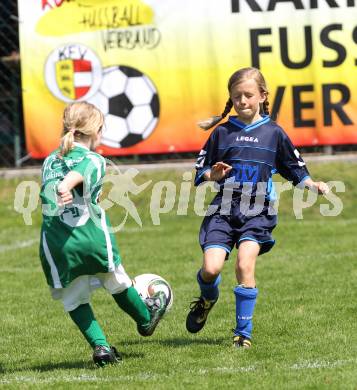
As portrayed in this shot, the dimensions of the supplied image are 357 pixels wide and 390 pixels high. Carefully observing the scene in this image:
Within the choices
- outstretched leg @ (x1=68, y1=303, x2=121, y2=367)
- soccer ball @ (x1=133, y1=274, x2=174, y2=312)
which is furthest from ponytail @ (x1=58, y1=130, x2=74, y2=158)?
soccer ball @ (x1=133, y1=274, x2=174, y2=312)

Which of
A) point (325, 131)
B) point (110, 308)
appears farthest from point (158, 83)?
point (110, 308)

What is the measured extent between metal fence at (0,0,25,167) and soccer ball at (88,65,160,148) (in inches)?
49.3

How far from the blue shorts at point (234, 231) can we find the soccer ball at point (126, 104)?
5.78 meters

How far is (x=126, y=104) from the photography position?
37.1ft

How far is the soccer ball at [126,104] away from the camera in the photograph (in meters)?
11.2

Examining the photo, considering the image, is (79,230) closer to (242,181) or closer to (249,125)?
(242,181)

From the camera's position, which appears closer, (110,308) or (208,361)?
(208,361)

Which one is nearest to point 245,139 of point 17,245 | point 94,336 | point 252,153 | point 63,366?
point 252,153

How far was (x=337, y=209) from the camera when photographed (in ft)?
35.3

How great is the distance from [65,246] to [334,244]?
14.8 ft

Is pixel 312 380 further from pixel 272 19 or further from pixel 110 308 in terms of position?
pixel 272 19

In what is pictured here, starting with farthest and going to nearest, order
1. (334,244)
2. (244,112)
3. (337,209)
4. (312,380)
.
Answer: (337,209), (334,244), (244,112), (312,380)

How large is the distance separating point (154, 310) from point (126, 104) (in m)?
6.10

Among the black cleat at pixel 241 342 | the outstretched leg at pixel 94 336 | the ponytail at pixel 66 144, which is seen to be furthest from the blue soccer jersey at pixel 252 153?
the outstretched leg at pixel 94 336
